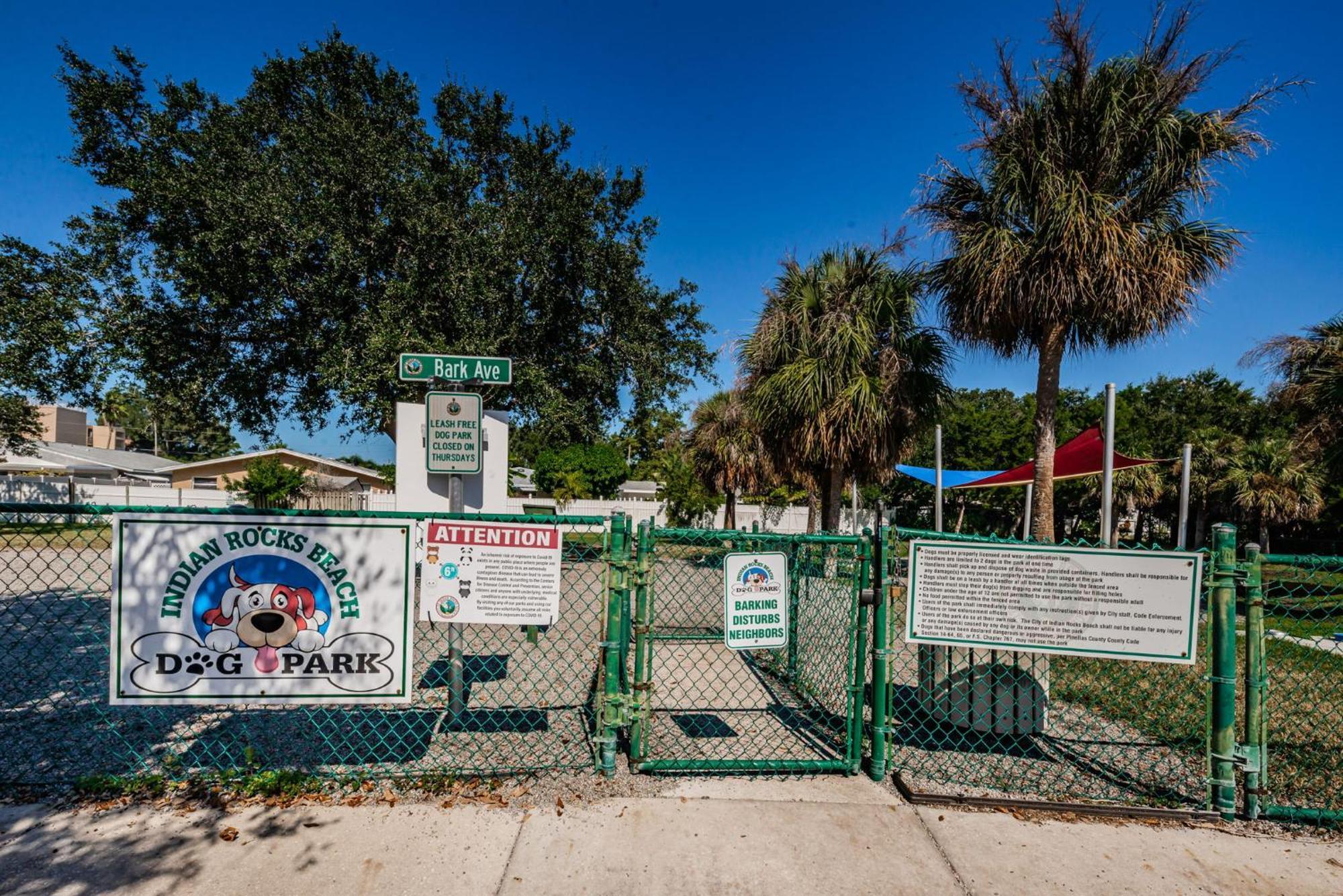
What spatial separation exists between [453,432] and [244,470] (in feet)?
128

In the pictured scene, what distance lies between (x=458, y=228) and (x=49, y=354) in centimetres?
814

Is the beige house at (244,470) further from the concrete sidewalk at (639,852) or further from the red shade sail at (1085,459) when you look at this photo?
the concrete sidewalk at (639,852)

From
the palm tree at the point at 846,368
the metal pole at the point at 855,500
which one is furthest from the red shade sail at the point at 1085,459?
the palm tree at the point at 846,368

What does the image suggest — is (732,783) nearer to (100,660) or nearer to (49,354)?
(100,660)

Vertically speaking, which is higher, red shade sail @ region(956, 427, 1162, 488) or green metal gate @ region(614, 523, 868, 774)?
red shade sail @ region(956, 427, 1162, 488)

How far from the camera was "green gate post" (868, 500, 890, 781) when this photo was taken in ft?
12.4

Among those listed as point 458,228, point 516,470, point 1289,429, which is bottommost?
point 516,470

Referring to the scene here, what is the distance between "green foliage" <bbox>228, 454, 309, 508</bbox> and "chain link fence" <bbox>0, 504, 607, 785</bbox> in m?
24.6

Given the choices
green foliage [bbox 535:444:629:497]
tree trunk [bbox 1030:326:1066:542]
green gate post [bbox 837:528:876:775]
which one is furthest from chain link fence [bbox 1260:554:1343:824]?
green foliage [bbox 535:444:629:497]

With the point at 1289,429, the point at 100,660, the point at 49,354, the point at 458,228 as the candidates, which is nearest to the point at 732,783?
the point at 100,660

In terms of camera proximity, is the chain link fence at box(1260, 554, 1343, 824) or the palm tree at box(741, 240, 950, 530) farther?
the palm tree at box(741, 240, 950, 530)

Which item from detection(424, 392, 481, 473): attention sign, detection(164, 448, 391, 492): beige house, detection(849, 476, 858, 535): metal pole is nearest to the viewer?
detection(424, 392, 481, 473): attention sign

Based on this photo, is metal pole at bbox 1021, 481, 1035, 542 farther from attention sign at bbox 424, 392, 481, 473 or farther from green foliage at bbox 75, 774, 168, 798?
green foliage at bbox 75, 774, 168, 798

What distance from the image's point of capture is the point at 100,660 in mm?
5977
